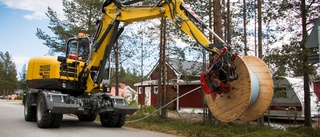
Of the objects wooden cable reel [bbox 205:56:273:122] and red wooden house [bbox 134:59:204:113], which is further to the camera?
red wooden house [bbox 134:59:204:113]

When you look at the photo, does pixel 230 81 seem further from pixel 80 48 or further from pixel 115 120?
pixel 80 48

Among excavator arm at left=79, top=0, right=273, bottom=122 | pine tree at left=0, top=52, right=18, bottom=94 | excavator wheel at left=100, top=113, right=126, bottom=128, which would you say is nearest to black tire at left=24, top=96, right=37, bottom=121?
excavator wheel at left=100, top=113, right=126, bottom=128

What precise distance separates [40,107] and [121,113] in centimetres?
298

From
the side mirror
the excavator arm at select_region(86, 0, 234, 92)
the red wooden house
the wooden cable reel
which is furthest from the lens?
the red wooden house

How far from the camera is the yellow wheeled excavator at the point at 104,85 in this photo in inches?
278

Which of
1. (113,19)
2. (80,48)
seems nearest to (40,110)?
(80,48)

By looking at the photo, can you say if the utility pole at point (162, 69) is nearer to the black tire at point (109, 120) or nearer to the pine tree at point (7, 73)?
the black tire at point (109, 120)

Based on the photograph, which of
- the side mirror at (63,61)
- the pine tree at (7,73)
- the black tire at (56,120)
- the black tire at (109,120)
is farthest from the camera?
the pine tree at (7,73)

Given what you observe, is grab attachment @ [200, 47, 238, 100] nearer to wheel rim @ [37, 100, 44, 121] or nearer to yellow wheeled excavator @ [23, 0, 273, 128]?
yellow wheeled excavator @ [23, 0, 273, 128]

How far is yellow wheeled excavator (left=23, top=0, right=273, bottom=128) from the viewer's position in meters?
7.05

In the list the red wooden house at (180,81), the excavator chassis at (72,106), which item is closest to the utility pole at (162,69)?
the red wooden house at (180,81)

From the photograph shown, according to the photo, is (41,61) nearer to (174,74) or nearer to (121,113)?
(121,113)

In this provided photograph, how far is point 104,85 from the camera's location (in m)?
12.7

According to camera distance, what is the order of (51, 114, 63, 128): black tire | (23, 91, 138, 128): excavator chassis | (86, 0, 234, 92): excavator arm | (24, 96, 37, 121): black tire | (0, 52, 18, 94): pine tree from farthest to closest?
(0, 52, 18, 94): pine tree, (24, 96, 37, 121): black tire, (51, 114, 63, 128): black tire, (23, 91, 138, 128): excavator chassis, (86, 0, 234, 92): excavator arm
